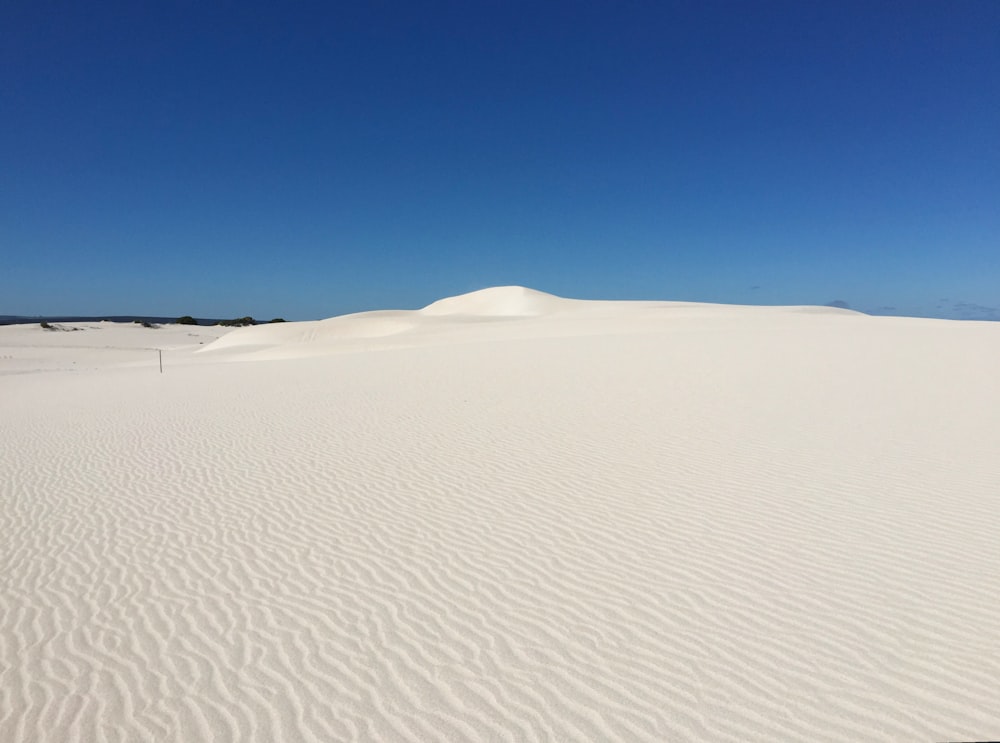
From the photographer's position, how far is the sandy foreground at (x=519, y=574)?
3.38 meters

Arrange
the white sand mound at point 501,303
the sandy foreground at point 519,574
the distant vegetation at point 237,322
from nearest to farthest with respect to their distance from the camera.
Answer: the sandy foreground at point 519,574, the white sand mound at point 501,303, the distant vegetation at point 237,322

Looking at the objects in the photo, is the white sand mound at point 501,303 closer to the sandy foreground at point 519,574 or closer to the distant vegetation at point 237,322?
the distant vegetation at point 237,322

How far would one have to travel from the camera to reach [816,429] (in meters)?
9.46

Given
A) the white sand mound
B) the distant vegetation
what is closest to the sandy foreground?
the white sand mound

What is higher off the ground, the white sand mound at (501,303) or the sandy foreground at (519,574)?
the white sand mound at (501,303)

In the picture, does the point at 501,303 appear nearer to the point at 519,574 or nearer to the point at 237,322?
the point at 237,322

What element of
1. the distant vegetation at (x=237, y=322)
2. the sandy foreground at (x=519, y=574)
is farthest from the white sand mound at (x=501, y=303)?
the sandy foreground at (x=519, y=574)

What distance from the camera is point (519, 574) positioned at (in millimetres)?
5023

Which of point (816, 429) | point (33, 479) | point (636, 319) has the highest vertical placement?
point (636, 319)

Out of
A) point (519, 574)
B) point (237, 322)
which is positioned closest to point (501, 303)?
point (237, 322)

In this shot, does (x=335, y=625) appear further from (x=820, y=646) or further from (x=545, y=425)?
(x=545, y=425)

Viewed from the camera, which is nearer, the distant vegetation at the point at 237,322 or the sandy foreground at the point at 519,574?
the sandy foreground at the point at 519,574

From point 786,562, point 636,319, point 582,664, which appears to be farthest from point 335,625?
point 636,319

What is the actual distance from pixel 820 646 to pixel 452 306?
221 ft
